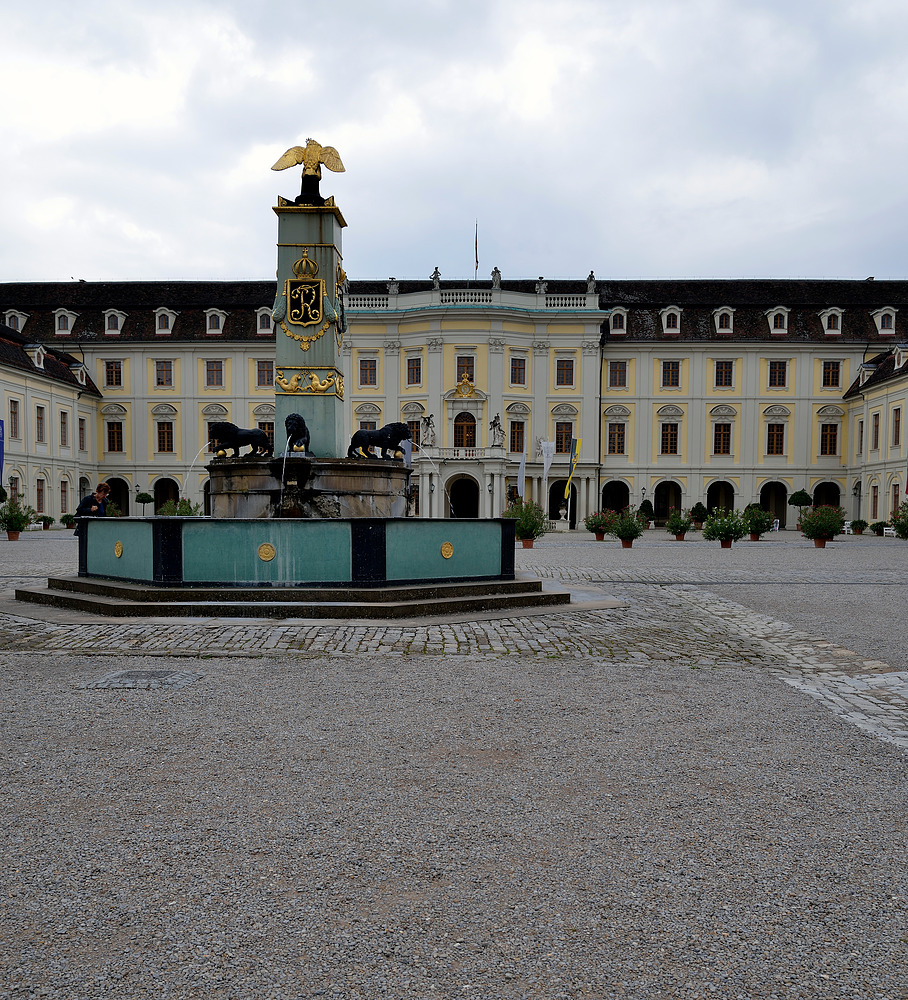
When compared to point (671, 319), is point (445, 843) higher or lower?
lower

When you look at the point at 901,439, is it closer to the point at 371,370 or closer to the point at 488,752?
the point at 371,370

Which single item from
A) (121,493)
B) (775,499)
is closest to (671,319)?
(775,499)

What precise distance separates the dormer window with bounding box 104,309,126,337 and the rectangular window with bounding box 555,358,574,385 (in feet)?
91.3

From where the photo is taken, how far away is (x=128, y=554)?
34.3ft

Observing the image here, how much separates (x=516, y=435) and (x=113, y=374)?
26214 mm

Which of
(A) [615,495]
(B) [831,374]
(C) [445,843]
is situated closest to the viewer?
(C) [445,843]

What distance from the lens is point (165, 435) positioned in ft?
176

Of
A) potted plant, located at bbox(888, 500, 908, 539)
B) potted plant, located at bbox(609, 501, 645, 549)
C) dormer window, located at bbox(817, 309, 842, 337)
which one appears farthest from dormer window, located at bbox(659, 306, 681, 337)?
potted plant, located at bbox(609, 501, 645, 549)

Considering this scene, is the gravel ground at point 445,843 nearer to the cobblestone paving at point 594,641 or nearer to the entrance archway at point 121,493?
the cobblestone paving at point 594,641

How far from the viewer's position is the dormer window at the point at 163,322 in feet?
174

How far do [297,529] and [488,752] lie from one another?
18.4ft

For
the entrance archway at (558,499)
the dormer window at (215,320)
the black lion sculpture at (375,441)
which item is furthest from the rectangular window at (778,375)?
the black lion sculpture at (375,441)

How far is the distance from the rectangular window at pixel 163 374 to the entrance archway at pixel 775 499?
3813cm

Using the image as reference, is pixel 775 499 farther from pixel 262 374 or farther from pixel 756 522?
pixel 262 374
